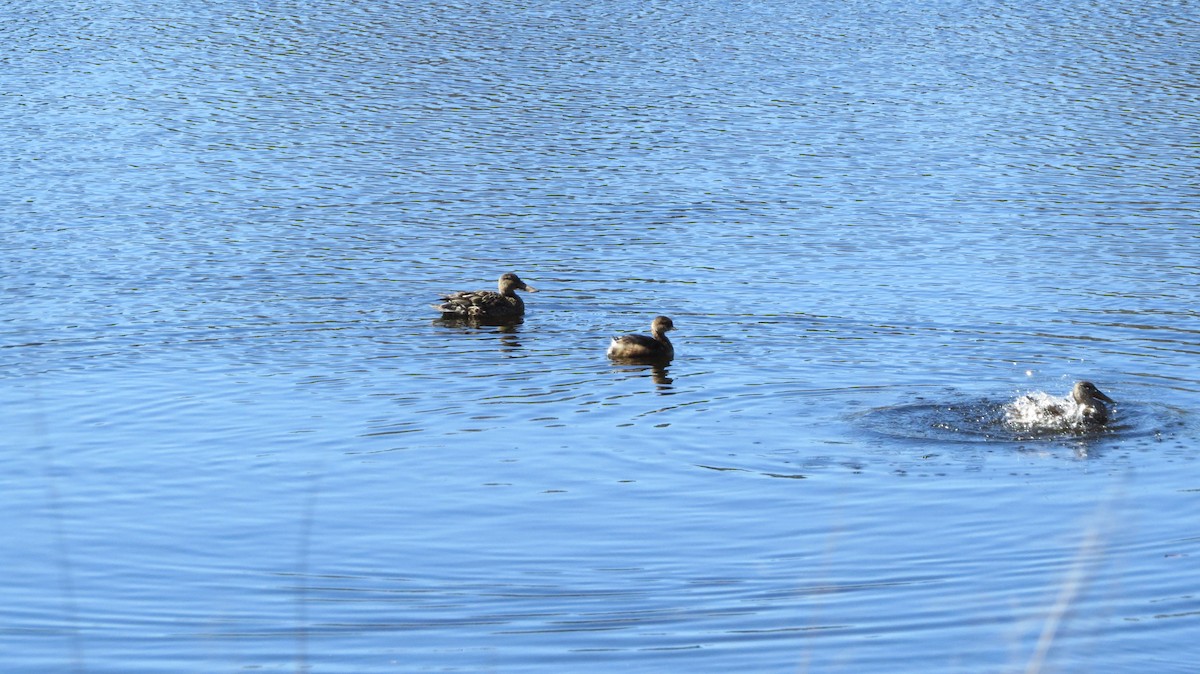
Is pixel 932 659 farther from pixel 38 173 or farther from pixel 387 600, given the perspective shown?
pixel 38 173

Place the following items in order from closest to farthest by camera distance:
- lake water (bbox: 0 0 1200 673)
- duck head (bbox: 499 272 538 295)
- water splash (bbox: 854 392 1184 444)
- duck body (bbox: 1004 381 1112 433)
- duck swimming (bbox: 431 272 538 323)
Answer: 1. lake water (bbox: 0 0 1200 673)
2. water splash (bbox: 854 392 1184 444)
3. duck body (bbox: 1004 381 1112 433)
4. duck swimming (bbox: 431 272 538 323)
5. duck head (bbox: 499 272 538 295)

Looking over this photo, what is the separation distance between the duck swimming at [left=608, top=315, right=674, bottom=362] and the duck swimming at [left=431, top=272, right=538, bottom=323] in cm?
158

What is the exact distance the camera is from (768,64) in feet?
102

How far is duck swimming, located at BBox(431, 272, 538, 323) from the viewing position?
640 inches

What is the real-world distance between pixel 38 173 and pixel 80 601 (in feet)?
49.1

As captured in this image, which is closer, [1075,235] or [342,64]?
[1075,235]

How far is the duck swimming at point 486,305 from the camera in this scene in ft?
53.3

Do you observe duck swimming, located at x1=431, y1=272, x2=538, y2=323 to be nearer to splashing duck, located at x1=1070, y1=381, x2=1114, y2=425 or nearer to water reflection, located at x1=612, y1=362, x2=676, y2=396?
water reflection, located at x1=612, y1=362, x2=676, y2=396

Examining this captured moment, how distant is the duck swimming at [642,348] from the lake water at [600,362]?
0.19m

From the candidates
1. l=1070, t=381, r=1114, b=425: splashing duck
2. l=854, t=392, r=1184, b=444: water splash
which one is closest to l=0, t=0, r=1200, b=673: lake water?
l=854, t=392, r=1184, b=444: water splash

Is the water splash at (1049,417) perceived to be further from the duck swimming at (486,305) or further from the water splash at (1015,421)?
the duck swimming at (486,305)

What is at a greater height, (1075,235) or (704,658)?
(1075,235)

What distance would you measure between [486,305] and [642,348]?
6.96 feet

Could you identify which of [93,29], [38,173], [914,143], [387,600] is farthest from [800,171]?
[93,29]
